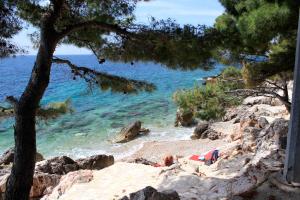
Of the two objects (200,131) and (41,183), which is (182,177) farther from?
(200,131)

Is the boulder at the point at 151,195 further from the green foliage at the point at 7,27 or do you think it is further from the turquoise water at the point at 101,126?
the turquoise water at the point at 101,126

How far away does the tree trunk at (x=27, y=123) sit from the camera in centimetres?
606

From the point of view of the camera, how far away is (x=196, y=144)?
21141mm

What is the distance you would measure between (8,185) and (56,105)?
2114mm

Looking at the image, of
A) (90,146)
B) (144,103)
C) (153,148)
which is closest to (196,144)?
(153,148)

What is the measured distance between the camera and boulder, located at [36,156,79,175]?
12.0 metres

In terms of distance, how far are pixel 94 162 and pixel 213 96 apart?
7.56 m

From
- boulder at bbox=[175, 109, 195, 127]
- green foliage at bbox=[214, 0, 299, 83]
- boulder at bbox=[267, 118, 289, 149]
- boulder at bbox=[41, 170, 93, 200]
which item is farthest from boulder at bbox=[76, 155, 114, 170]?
boulder at bbox=[175, 109, 195, 127]

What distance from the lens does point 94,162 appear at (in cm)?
1442

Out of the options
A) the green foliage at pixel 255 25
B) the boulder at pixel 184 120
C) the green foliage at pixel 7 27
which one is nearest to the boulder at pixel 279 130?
A: the green foliage at pixel 255 25

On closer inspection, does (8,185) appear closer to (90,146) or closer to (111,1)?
(111,1)

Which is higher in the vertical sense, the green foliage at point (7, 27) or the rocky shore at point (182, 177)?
the green foliage at point (7, 27)

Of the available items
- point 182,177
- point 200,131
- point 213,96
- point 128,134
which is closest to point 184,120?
point 200,131

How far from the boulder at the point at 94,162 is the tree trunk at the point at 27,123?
24.8ft
